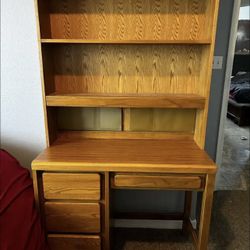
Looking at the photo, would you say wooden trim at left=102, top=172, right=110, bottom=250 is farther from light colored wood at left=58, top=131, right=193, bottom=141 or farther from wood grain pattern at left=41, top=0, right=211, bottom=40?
wood grain pattern at left=41, top=0, right=211, bottom=40

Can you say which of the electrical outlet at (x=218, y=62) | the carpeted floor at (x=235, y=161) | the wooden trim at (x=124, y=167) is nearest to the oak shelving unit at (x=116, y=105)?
the wooden trim at (x=124, y=167)

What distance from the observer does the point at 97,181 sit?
130cm

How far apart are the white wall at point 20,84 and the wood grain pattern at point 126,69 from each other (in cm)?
19

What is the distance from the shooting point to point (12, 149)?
1.84m

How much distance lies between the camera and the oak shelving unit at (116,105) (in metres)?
1.31

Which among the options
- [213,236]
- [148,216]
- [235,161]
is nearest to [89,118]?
[148,216]

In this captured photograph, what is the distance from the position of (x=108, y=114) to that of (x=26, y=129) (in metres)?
0.63

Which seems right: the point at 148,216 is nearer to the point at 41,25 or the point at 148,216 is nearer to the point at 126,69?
the point at 126,69

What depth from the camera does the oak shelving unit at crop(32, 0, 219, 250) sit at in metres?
1.31

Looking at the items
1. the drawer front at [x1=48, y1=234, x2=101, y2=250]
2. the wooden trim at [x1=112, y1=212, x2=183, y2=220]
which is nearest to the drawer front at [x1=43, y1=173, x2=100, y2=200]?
the drawer front at [x1=48, y1=234, x2=101, y2=250]

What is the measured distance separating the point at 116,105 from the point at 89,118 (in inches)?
11.8

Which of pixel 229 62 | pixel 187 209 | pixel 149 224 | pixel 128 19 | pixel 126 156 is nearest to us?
pixel 126 156

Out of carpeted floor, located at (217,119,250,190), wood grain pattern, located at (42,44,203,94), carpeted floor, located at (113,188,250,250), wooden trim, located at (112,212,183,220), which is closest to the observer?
wood grain pattern, located at (42,44,203,94)

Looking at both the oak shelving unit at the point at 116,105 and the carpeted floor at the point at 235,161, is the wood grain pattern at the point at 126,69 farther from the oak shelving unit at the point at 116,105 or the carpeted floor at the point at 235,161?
the carpeted floor at the point at 235,161
